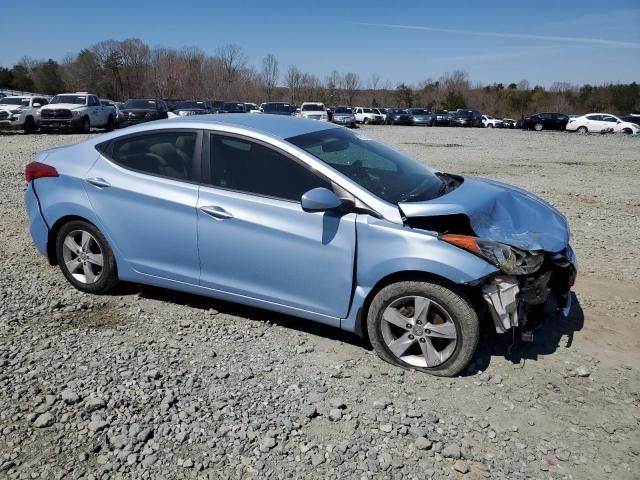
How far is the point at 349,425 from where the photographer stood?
122 inches

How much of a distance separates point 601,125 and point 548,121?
4405 mm

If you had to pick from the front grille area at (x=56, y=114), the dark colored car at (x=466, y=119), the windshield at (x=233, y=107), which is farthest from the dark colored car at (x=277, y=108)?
the dark colored car at (x=466, y=119)

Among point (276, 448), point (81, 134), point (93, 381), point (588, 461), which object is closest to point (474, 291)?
point (588, 461)

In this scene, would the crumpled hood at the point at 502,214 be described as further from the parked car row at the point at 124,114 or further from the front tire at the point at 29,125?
the front tire at the point at 29,125

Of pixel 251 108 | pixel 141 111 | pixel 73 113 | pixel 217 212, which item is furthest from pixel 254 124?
pixel 251 108

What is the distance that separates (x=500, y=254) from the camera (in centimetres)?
343

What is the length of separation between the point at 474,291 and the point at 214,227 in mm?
1936

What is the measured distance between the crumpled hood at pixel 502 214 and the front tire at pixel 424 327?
0.51 m

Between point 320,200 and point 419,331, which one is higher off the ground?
point 320,200

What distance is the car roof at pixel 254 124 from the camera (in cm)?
414

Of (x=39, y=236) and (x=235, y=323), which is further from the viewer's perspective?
(x=39, y=236)

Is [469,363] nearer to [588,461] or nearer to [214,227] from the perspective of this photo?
[588,461]

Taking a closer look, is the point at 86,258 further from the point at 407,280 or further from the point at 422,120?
the point at 422,120

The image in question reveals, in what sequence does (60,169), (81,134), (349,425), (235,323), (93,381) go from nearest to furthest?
(349,425) → (93,381) → (235,323) → (60,169) → (81,134)
